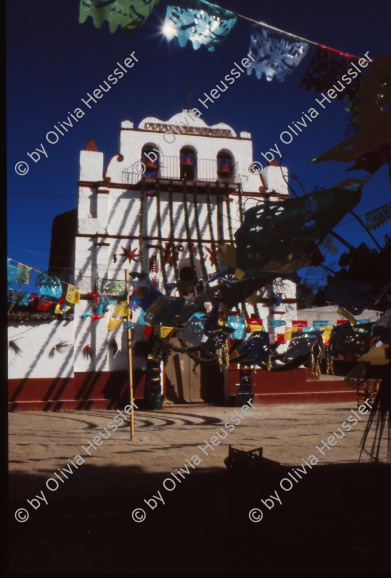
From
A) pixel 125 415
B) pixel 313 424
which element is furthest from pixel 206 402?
pixel 313 424

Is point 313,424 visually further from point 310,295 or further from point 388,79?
point 388,79

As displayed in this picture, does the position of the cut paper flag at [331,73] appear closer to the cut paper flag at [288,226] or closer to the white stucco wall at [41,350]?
the cut paper flag at [288,226]

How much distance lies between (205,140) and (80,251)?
21.7ft

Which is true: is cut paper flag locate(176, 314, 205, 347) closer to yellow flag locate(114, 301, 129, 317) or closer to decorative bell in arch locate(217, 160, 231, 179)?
yellow flag locate(114, 301, 129, 317)

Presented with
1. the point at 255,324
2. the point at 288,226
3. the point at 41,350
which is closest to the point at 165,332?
the point at 255,324

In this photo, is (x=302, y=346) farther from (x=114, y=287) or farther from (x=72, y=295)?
(x=72, y=295)

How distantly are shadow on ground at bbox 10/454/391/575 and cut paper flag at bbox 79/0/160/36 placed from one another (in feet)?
13.3

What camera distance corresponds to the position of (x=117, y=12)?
Answer: 2.25 m

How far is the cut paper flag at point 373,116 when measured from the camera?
1.96 metres

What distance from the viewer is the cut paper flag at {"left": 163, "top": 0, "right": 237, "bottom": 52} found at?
8.97 feet

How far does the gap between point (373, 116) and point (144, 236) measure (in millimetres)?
14498

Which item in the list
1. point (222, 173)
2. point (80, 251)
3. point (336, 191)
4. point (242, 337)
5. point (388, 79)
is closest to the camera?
point (388, 79)

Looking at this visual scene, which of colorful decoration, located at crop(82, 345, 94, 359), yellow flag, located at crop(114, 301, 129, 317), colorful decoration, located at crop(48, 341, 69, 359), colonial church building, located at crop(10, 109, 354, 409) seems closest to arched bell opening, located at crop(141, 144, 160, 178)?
colonial church building, located at crop(10, 109, 354, 409)

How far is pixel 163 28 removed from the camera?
2.71m
